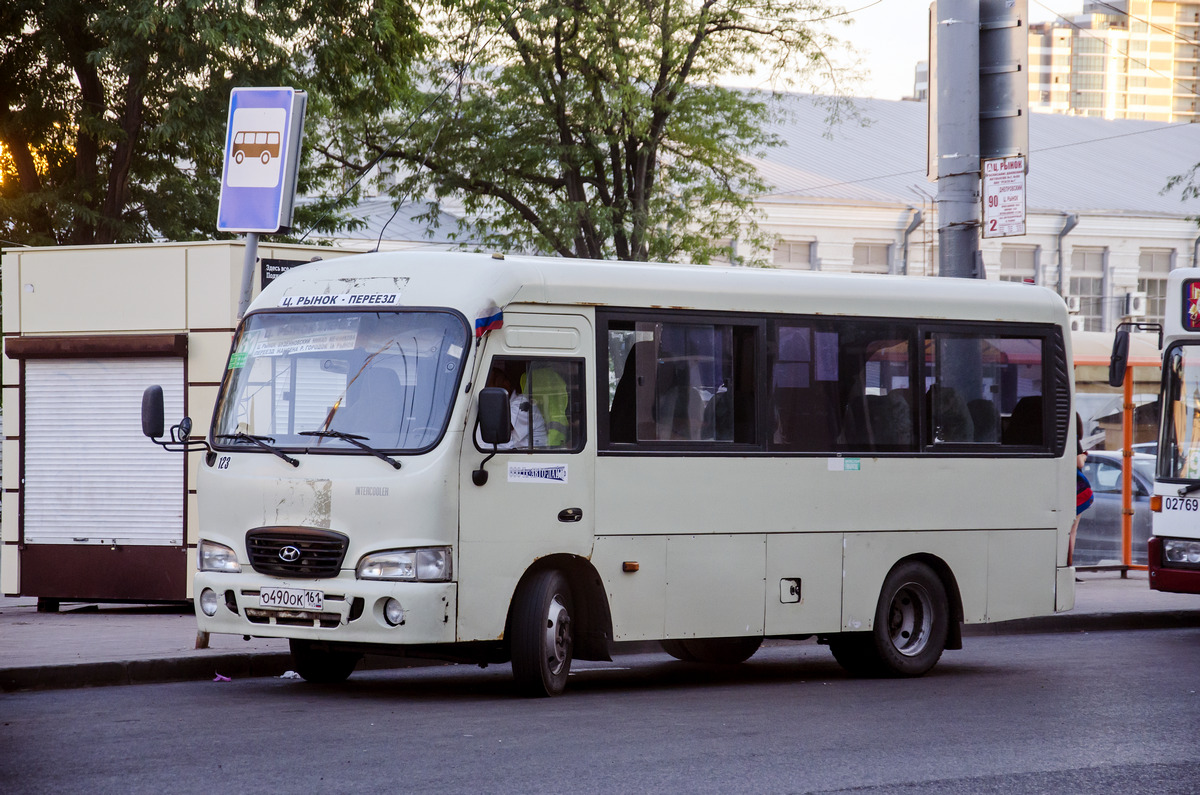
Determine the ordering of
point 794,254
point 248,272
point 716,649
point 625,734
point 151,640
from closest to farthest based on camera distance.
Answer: point 625,734 < point 248,272 < point 151,640 < point 716,649 < point 794,254

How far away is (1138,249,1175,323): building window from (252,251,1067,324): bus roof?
131ft

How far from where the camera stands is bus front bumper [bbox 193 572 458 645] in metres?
8.95

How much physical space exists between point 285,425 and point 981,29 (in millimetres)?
7974

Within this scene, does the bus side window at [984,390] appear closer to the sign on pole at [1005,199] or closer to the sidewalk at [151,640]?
the sign on pole at [1005,199]

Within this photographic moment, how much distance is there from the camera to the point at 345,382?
9.47 metres

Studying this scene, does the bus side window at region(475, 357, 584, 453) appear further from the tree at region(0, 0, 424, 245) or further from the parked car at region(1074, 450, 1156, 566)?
the parked car at region(1074, 450, 1156, 566)

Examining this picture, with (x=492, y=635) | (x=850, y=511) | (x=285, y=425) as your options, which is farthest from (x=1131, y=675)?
(x=285, y=425)

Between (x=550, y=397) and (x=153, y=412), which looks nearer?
(x=550, y=397)

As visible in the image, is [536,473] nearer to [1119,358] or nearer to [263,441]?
[263,441]

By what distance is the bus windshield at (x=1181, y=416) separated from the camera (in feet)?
47.3

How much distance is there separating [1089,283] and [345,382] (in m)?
42.3

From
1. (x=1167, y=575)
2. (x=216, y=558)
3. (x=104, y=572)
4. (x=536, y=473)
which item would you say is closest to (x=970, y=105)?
(x=1167, y=575)

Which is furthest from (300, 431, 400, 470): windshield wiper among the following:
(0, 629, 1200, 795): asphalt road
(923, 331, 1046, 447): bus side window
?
(923, 331, 1046, 447): bus side window

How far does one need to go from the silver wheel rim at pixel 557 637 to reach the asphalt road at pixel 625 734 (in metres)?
0.29
